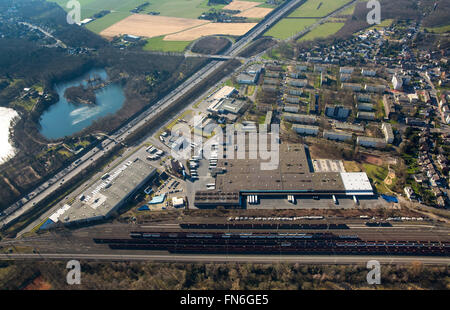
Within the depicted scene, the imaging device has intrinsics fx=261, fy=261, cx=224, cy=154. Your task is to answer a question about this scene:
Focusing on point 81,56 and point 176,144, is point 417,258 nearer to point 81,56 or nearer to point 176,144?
point 176,144

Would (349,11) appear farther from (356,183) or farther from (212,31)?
(356,183)

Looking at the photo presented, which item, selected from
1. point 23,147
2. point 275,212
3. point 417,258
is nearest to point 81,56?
point 23,147

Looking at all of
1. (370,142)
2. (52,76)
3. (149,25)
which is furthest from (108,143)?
(149,25)

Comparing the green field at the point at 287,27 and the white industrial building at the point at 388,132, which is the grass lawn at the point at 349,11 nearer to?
the green field at the point at 287,27

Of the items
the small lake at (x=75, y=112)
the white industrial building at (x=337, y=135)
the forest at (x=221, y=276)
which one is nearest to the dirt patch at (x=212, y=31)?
the small lake at (x=75, y=112)

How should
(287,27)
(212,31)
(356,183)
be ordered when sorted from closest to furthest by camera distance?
(356,183) < (212,31) < (287,27)

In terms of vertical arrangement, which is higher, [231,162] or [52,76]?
[52,76]
